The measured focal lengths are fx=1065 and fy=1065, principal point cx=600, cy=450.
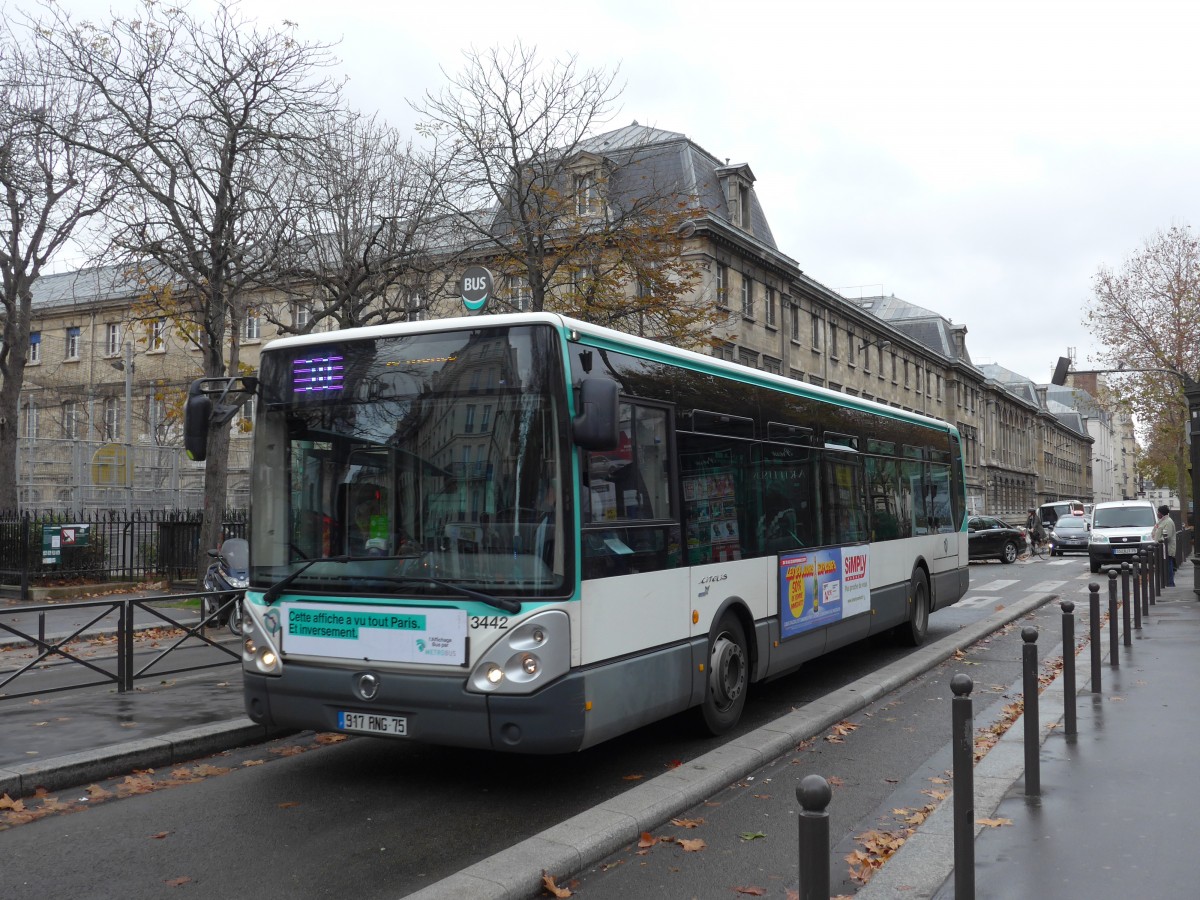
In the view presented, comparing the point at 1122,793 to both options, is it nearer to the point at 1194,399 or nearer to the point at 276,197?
the point at 1194,399

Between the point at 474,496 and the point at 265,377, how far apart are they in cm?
187

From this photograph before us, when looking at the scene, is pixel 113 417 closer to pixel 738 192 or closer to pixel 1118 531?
pixel 738 192

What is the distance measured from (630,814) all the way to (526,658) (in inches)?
38.8

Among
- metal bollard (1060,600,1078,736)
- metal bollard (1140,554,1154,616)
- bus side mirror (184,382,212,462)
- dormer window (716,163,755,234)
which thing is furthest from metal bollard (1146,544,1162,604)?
dormer window (716,163,755,234)

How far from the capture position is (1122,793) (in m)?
6.00

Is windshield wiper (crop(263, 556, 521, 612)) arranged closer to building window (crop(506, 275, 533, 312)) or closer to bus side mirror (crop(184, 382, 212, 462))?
bus side mirror (crop(184, 382, 212, 462))

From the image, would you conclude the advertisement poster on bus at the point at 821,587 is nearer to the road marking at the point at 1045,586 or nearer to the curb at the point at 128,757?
the curb at the point at 128,757

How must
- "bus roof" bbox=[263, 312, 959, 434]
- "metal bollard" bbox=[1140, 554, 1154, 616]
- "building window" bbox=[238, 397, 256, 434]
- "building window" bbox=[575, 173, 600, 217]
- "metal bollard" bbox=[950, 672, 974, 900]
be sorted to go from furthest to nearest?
1. "building window" bbox=[575, 173, 600, 217]
2. "building window" bbox=[238, 397, 256, 434]
3. "metal bollard" bbox=[1140, 554, 1154, 616]
4. "bus roof" bbox=[263, 312, 959, 434]
5. "metal bollard" bbox=[950, 672, 974, 900]

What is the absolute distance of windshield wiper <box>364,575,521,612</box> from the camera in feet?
19.0

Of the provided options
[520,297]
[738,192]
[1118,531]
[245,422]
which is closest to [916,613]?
[520,297]

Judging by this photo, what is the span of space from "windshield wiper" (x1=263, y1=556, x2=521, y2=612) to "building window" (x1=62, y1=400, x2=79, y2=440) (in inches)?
1574

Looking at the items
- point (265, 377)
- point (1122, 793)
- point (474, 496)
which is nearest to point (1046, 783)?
point (1122, 793)

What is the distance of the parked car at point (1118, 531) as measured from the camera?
28.9 metres

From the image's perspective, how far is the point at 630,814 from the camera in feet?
18.5
